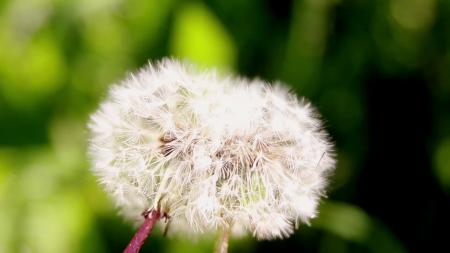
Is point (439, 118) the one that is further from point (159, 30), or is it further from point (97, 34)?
point (97, 34)

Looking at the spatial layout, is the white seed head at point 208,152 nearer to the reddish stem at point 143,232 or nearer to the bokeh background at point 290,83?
the reddish stem at point 143,232

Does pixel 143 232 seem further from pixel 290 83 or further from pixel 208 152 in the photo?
pixel 290 83

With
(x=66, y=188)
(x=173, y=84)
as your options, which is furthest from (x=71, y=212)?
(x=173, y=84)

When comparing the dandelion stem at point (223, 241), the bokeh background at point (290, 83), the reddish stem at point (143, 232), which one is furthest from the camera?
the bokeh background at point (290, 83)

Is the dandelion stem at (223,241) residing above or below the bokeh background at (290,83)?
below

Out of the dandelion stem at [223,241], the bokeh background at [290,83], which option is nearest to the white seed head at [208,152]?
the dandelion stem at [223,241]

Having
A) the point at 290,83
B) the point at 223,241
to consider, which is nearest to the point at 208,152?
the point at 223,241
